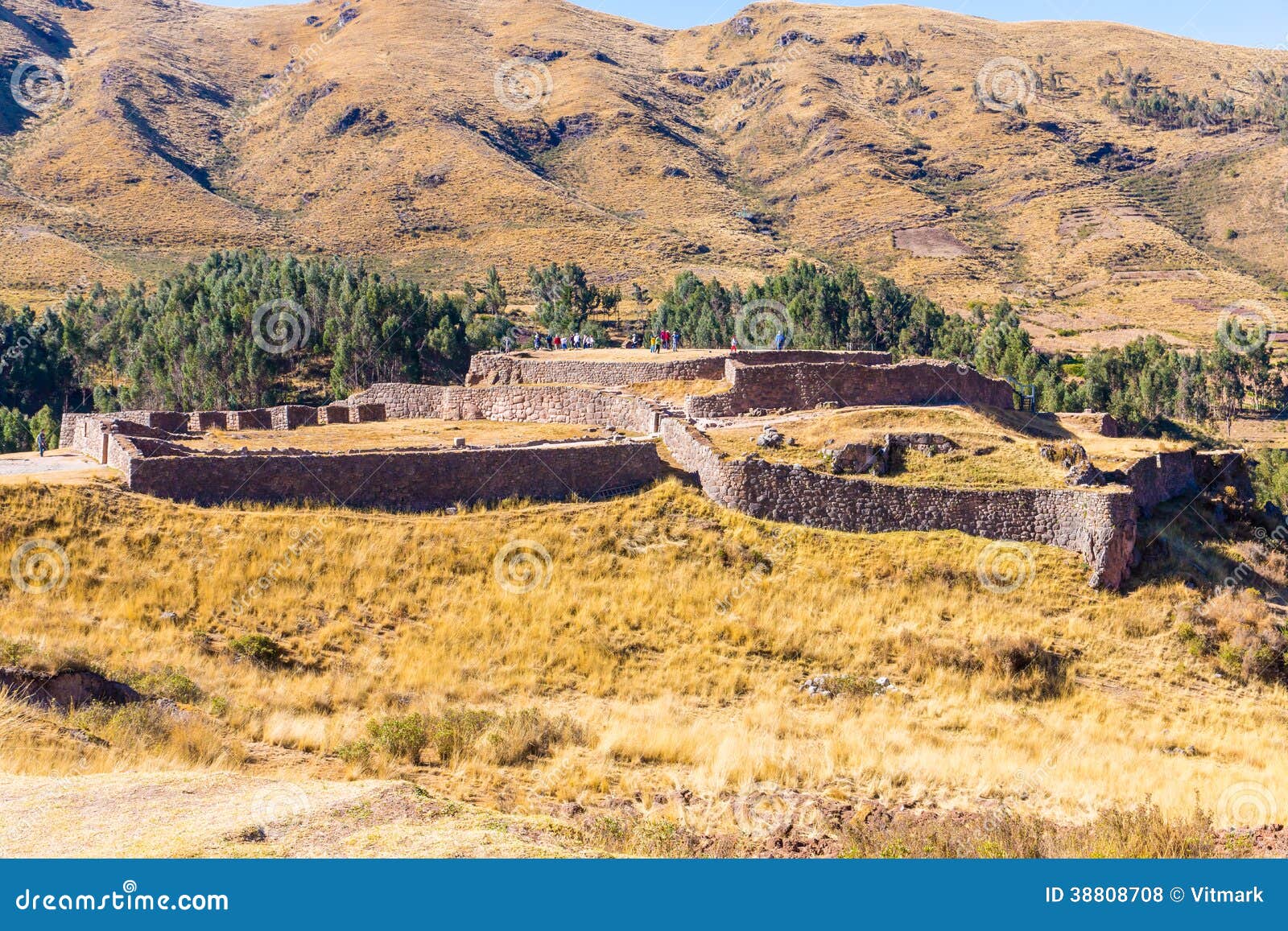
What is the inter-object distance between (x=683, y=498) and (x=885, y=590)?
4.67 m

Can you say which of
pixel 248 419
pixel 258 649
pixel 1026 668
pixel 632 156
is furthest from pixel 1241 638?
pixel 632 156

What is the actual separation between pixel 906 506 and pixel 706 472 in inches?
169

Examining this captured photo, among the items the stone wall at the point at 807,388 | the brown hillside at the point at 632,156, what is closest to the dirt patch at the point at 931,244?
the brown hillside at the point at 632,156

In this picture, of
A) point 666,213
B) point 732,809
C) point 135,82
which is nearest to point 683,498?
point 732,809

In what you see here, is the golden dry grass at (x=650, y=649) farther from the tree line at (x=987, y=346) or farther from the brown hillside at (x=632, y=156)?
the brown hillside at (x=632, y=156)

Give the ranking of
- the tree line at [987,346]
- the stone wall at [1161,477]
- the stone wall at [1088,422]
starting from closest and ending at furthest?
the stone wall at [1161,477]
the stone wall at [1088,422]
the tree line at [987,346]

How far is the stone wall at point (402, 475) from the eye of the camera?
2025cm

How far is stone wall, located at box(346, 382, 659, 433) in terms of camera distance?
29.3 m

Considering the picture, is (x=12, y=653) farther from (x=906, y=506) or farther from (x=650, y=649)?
(x=906, y=506)

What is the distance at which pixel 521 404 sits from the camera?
31781 millimetres

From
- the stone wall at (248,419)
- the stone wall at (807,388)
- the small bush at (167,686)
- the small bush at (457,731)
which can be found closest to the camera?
the small bush at (457,731)

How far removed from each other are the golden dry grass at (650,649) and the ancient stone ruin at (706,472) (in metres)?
0.61

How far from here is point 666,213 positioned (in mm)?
121688

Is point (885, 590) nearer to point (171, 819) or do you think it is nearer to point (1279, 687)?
point (1279, 687)
